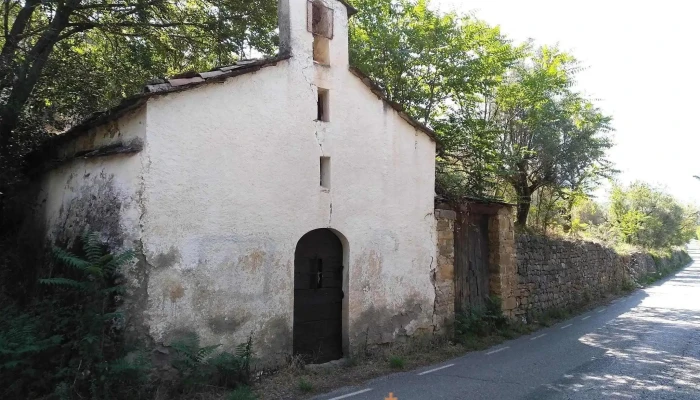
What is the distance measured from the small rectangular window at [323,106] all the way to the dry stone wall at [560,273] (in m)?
6.39

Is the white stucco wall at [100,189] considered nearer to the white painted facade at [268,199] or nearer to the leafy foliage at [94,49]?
the white painted facade at [268,199]

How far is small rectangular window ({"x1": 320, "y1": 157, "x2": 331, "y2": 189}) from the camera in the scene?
7.49 metres

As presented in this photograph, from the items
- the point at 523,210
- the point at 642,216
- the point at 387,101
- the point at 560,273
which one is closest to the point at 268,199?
the point at 387,101

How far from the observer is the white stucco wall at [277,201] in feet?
19.2

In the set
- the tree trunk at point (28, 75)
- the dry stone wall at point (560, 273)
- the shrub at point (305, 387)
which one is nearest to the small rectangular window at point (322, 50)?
the tree trunk at point (28, 75)

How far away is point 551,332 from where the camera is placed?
10820 mm

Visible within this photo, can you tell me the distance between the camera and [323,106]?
25.3 feet

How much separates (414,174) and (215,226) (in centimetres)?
396

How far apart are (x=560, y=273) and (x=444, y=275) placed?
6232 mm

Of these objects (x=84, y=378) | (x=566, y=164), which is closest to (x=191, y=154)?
(x=84, y=378)

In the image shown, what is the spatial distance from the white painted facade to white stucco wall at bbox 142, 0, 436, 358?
17 mm

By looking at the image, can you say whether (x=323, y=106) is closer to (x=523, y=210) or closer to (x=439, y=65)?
(x=439, y=65)

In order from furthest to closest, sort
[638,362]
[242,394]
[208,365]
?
1. [638,362]
2. [208,365]
3. [242,394]

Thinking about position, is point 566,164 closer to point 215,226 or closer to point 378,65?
point 378,65
